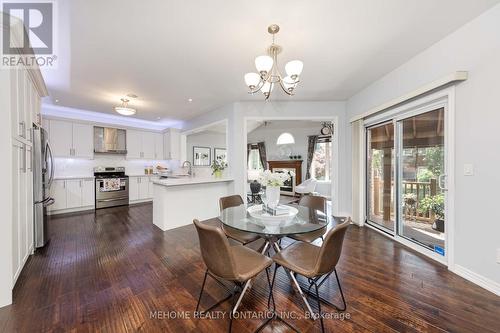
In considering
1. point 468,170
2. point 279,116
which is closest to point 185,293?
point 468,170

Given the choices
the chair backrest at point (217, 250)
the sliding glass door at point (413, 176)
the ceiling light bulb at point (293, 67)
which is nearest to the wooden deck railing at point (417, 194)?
the sliding glass door at point (413, 176)

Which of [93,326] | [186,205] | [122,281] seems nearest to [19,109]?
[122,281]

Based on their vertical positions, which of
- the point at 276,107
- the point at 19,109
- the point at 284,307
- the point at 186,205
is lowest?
the point at 284,307

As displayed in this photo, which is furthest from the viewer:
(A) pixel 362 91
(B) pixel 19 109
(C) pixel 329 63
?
(A) pixel 362 91

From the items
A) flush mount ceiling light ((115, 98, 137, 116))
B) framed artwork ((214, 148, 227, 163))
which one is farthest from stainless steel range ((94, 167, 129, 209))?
framed artwork ((214, 148, 227, 163))

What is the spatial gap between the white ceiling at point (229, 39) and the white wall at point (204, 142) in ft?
11.9

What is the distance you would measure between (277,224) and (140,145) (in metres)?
5.74

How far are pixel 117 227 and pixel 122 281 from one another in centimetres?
209

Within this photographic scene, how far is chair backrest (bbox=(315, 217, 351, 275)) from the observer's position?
138cm

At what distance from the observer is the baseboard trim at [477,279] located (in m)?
1.83

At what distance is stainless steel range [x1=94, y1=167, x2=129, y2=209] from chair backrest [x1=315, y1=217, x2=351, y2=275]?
19.1 ft

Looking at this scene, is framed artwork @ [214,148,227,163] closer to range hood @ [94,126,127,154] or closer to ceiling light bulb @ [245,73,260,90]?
range hood @ [94,126,127,154]

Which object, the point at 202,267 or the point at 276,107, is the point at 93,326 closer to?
the point at 202,267

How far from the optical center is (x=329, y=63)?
2732 millimetres
